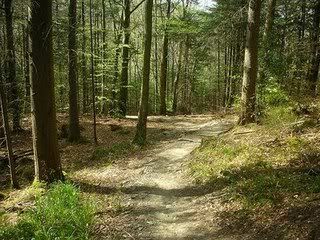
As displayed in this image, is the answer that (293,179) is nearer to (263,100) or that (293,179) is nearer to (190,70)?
(263,100)

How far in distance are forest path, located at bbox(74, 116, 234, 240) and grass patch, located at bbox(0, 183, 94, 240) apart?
18.3 inches

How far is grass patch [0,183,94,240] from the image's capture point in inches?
251

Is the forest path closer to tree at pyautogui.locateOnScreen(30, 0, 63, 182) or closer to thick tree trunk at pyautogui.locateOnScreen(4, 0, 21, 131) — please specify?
tree at pyautogui.locateOnScreen(30, 0, 63, 182)

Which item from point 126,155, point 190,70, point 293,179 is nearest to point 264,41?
point 126,155

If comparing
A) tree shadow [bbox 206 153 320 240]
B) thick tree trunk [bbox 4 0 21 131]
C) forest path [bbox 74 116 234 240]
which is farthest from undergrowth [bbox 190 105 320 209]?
thick tree trunk [bbox 4 0 21 131]

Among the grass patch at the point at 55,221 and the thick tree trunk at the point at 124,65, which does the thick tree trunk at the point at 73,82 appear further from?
the grass patch at the point at 55,221

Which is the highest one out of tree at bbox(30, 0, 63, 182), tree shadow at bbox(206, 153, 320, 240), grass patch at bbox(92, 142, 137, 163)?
tree at bbox(30, 0, 63, 182)

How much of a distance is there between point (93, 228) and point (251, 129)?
723 centimetres

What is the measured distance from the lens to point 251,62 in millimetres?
12938

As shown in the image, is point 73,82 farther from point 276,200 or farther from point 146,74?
point 276,200

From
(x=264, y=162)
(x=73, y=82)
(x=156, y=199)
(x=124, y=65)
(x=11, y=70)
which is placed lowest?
(x=156, y=199)

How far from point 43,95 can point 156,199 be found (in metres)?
3.78

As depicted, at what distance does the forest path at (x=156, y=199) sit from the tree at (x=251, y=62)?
8.31ft

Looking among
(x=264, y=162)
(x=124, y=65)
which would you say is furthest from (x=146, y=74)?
(x=124, y=65)
